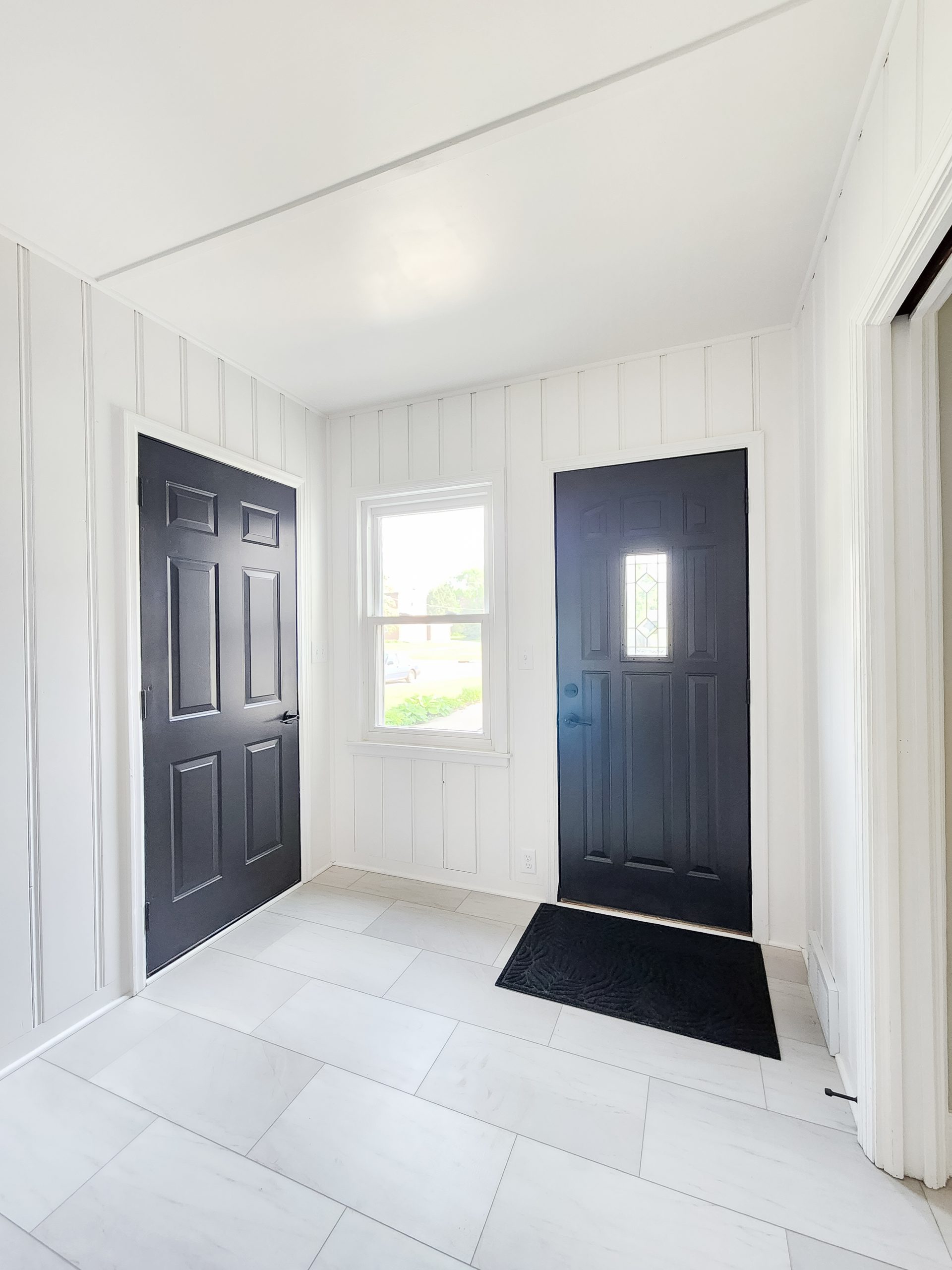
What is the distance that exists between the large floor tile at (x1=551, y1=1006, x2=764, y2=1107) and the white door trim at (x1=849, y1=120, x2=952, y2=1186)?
1.18 ft

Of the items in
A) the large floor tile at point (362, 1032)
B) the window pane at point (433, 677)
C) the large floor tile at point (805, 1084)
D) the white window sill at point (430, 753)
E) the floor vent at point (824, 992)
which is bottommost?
the large floor tile at point (805, 1084)

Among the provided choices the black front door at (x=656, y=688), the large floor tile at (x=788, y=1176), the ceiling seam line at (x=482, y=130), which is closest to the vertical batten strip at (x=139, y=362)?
the ceiling seam line at (x=482, y=130)

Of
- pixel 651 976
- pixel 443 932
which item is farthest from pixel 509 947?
pixel 651 976

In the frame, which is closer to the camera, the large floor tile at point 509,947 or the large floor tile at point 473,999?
the large floor tile at point 473,999

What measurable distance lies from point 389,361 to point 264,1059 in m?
2.73

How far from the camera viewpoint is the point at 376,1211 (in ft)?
4.35

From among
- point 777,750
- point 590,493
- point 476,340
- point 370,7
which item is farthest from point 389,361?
point 777,750

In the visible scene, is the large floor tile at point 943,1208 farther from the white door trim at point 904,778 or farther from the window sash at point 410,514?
the window sash at point 410,514

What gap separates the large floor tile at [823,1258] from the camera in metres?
1.19

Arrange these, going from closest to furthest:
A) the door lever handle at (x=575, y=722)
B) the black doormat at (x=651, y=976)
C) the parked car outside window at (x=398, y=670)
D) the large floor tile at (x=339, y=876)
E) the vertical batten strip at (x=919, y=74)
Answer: the vertical batten strip at (x=919, y=74)
the black doormat at (x=651, y=976)
the door lever handle at (x=575, y=722)
the large floor tile at (x=339, y=876)
the parked car outside window at (x=398, y=670)

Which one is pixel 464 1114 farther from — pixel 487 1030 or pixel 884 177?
pixel 884 177

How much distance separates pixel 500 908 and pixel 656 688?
4.24 ft

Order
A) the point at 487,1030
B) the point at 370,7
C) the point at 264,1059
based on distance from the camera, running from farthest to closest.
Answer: the point at 487,1030 < the point at 264,1059 < the point at 370,7

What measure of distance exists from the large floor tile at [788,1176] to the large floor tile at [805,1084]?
4 centimetres
